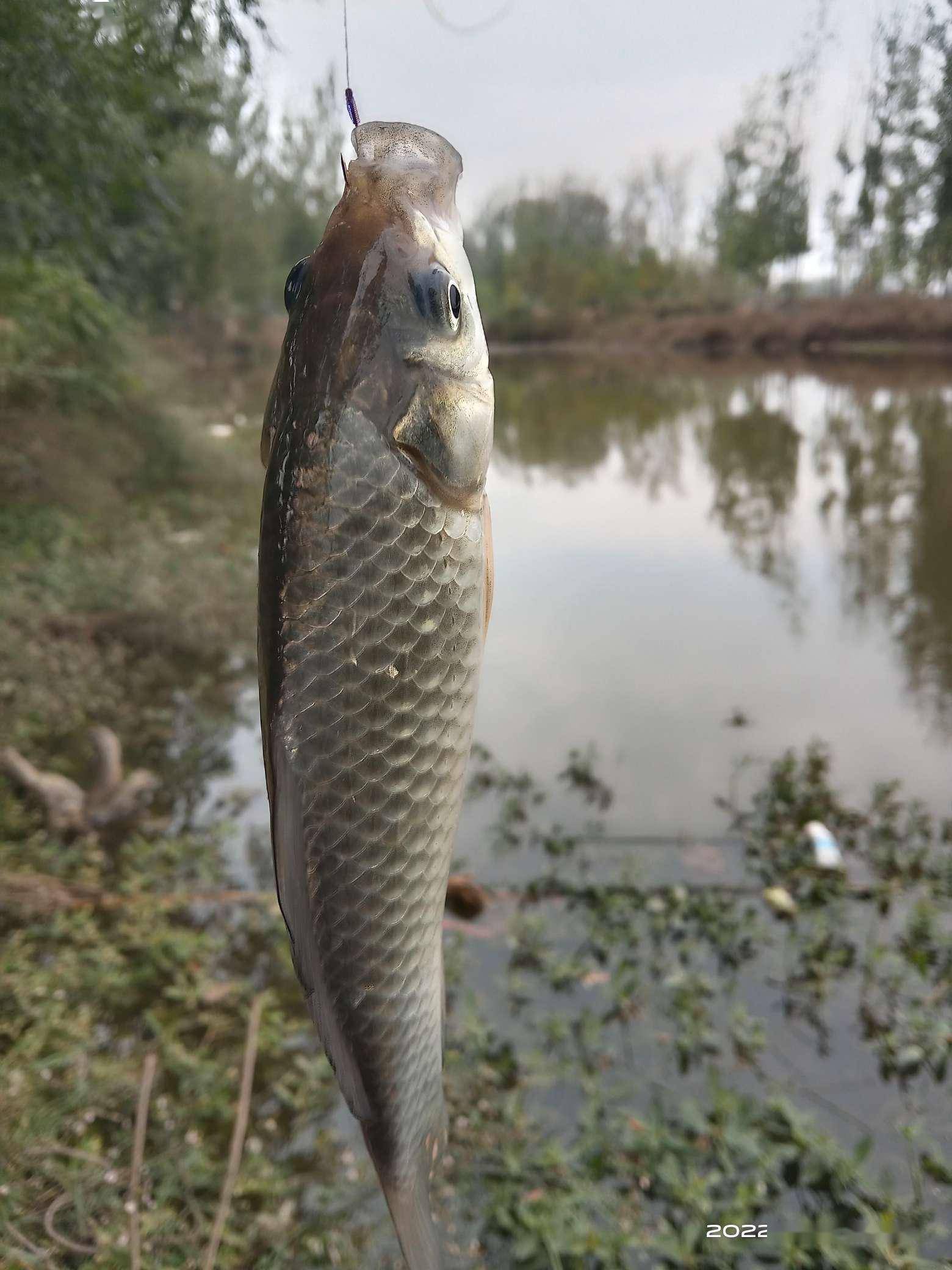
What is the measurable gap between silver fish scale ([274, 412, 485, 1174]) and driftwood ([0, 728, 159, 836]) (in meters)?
4.18

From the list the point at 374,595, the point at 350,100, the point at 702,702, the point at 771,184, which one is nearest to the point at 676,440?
the point at 771,184

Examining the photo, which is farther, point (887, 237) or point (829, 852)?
point (829, 852)

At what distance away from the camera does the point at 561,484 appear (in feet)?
43.5

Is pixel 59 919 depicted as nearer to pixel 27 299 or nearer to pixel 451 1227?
pixel 451 1227

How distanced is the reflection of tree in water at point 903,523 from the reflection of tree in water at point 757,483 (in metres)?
0.55

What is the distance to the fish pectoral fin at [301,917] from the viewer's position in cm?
75

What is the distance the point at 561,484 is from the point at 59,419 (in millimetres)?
6949

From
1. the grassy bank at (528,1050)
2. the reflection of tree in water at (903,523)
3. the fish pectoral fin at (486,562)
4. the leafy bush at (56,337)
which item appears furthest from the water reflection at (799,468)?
the leafy bush at (56,337)

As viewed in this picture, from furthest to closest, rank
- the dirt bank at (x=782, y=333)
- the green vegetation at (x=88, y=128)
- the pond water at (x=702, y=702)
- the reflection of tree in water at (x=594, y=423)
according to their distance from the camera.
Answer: the dirt bank at (x=782, y=333) < the reflection of tree in water at (x=594, y=423) < the pond water at (x=702, y=702) < the green vegetation at (x=88, y=128)

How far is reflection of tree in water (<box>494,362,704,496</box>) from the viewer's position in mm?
14641

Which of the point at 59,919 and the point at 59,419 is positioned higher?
the point at 59,419

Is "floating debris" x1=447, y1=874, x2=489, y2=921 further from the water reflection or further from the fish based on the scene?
the water reflection

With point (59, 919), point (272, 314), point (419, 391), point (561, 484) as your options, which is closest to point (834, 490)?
point (561, 484)

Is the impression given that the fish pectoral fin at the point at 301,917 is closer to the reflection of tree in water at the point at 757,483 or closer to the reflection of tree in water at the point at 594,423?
the reflection of tree in water at the point at 757,483
